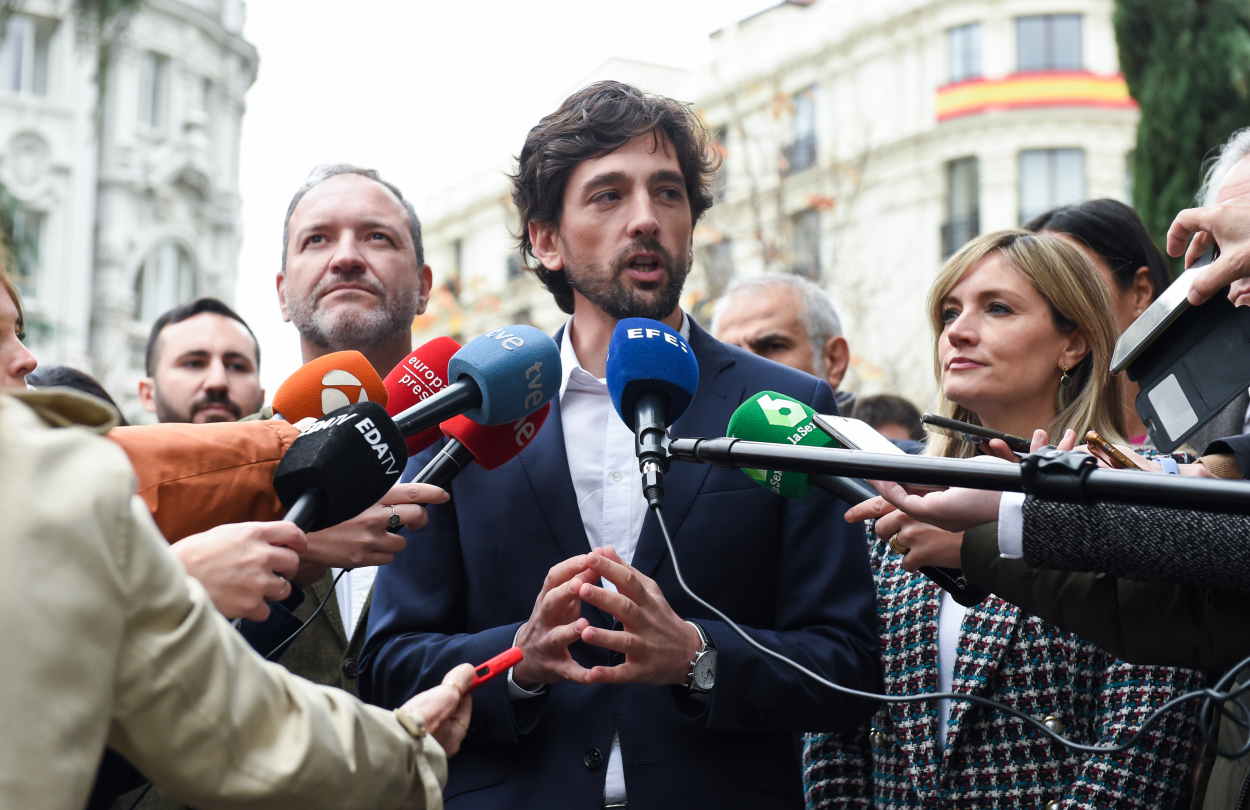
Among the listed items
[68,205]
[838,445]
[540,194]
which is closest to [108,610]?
[838,445]

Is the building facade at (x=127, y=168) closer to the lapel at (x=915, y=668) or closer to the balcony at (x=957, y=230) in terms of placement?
the balcony at (x=957, y=230)

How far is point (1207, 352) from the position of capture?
2902 millimetres

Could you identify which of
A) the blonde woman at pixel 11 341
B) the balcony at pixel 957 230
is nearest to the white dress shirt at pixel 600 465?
the blonde woman at pixel 11 341

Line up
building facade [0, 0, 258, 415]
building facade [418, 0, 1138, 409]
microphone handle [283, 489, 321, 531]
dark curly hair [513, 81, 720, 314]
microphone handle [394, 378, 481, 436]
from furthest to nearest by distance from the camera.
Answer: building facade [418, 0, 1138, 409] < building facade [0, 0, 258, 415] < dark curly hair [513, 81, 720, 314] < microphone handle [394, 378, 481, 436] < microphone handle [283, 489, 321, 531]

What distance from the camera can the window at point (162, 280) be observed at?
25.5m

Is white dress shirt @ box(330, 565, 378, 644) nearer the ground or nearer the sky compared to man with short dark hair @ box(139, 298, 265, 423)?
nearer the ground

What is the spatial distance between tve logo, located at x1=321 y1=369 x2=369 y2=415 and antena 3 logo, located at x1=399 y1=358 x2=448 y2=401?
0.21 m

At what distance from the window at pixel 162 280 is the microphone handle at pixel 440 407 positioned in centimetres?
2341

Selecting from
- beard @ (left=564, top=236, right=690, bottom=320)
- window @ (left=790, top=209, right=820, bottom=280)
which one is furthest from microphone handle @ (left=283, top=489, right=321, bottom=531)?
window @ (left=790, top=209, right=820, bottom=280)

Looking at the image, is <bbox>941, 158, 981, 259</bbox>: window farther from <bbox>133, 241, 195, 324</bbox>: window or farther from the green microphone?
the green microphone

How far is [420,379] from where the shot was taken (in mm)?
3451

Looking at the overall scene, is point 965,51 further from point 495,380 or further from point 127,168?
point 495,380

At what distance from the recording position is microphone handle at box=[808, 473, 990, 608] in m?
2.88

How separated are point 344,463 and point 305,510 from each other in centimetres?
11
